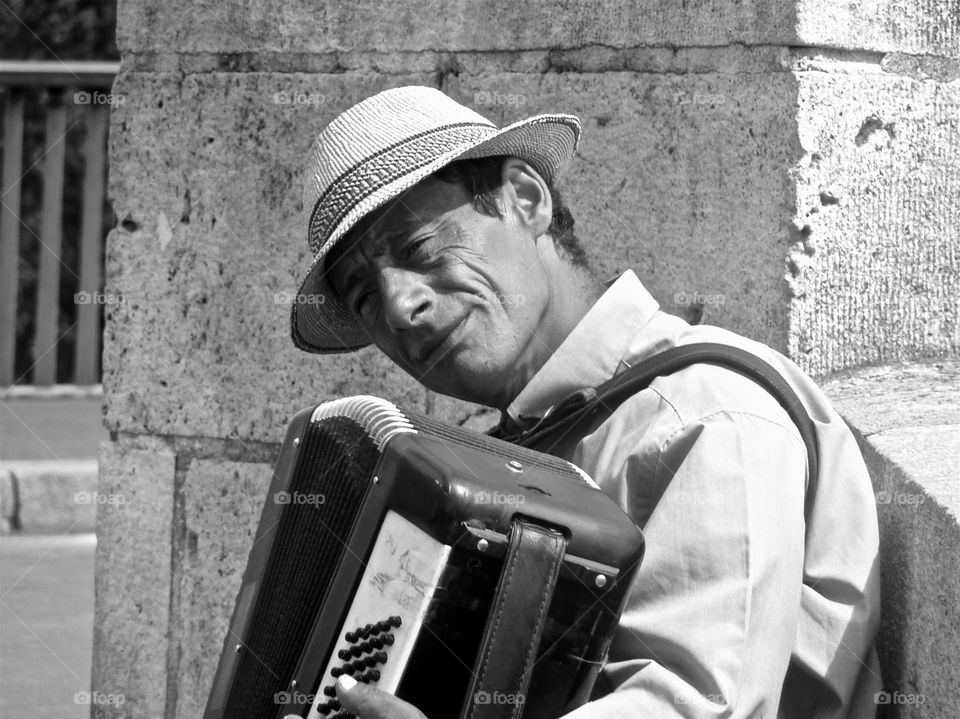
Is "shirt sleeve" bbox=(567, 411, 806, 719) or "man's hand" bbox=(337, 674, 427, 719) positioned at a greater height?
"shirt sleeve" bbox=(567, 411, 806, 719)

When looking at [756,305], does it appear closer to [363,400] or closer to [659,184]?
[659,184]

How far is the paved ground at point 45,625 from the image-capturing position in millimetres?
3859

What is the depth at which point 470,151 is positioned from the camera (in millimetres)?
2193

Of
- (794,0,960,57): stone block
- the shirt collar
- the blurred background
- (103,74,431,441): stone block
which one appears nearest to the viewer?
the shirt collar

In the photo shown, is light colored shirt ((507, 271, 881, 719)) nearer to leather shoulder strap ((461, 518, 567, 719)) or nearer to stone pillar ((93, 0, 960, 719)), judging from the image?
leather shoulder strap ((461, 518, 567, 719))

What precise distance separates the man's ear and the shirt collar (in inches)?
8.2

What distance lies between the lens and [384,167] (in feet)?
7.19

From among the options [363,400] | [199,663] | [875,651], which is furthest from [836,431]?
[199,663]

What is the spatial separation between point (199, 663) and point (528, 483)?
1.57 meters

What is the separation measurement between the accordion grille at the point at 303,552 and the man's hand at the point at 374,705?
240 millimetres

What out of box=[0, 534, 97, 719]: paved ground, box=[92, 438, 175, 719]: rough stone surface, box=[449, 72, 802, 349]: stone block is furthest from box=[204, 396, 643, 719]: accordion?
box=[0, 534, 97, 719]: paved ground

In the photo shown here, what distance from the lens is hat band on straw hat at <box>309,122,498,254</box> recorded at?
7.16ft

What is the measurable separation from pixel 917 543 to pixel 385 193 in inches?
39.2

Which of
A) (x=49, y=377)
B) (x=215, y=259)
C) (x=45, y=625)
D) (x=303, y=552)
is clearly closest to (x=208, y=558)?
(x=215, y=259)
